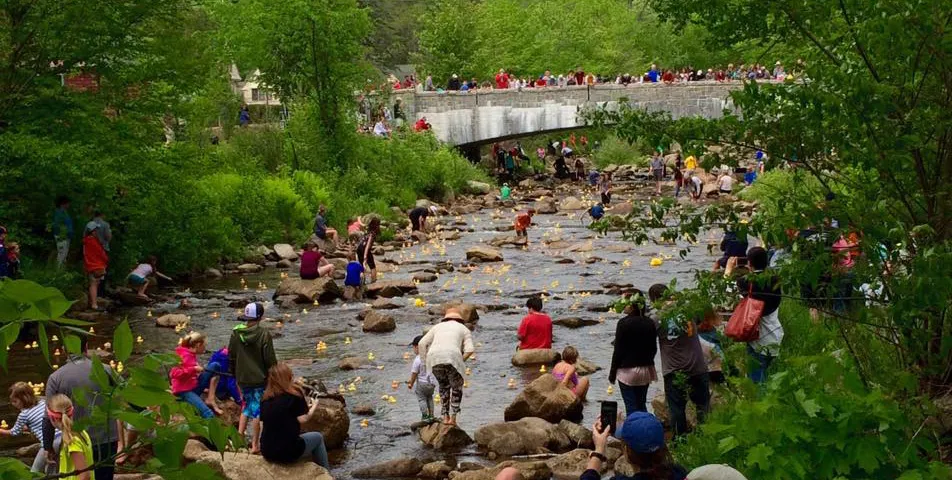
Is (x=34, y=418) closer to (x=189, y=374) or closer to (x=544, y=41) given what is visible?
(x=189, y=374)

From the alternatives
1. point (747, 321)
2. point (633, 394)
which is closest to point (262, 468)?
point (633, 394)

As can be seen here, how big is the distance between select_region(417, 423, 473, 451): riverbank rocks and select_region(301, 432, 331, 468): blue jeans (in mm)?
2798

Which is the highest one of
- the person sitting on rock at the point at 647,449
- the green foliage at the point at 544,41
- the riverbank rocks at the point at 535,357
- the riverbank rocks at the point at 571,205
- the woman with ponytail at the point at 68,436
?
the green foliage at the point at 544,41

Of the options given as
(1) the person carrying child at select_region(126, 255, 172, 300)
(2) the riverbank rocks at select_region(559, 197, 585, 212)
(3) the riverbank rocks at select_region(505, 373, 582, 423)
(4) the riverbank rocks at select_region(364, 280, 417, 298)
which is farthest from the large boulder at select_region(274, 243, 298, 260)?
(3) the riverbank rocks at select_region(505, 373, 582, 423)

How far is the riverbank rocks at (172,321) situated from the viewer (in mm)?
24719

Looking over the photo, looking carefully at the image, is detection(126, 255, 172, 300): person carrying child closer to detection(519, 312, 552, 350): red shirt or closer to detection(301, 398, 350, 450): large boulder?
detection(519, 312, 552, 350): red shirt

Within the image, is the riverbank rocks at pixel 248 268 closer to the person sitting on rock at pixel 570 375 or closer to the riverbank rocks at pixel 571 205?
A: the person sitting on rock at pixel 570 375

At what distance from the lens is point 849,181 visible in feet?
32.5

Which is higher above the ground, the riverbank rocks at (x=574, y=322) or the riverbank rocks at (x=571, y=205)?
the riverbank rocks at (x=574, y=322)

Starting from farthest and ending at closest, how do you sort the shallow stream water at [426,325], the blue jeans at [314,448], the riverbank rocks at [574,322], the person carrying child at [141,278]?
1. the person carrying child at [141,278]
2. the riverbank rocks at [574,322]
3. the shallow stream water at [426,325]
4. the blue jeans at [314,448]

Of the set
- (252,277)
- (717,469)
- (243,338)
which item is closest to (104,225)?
(252,277)

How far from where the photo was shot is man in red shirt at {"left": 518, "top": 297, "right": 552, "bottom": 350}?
Answer: 19.3m

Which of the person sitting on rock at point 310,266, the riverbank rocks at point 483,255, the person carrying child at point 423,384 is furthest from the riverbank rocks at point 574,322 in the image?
the riverbank rocks at point 483,255

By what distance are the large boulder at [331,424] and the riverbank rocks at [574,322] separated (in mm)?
8497
